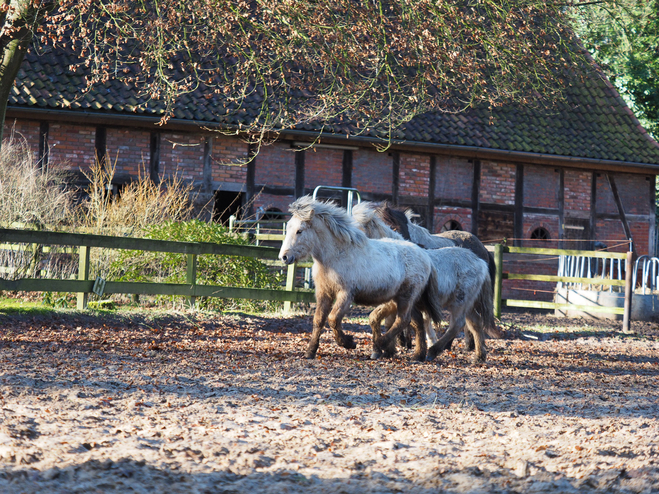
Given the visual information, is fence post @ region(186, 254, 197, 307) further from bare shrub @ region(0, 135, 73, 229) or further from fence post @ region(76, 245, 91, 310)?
bare shrub @ region(0, 135, 73, 229)

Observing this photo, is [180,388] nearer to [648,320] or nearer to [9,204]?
[9,204]

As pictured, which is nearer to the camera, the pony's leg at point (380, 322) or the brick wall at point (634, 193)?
the pony's leg at point (380, 322)

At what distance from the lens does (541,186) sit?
20516 mm

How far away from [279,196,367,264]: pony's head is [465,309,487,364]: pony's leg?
5.45 ft

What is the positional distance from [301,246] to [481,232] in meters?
12.9

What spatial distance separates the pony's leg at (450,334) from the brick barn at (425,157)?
22.1ft

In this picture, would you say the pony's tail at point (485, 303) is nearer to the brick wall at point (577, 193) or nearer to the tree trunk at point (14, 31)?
the tree trunk at point (14, 31)

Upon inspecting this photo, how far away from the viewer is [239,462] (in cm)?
382

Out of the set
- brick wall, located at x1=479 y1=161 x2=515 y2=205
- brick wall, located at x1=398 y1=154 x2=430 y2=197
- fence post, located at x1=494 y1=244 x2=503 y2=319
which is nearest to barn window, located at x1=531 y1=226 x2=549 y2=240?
brick wall, located at x1=479 y1=161 x2=515 y2=205

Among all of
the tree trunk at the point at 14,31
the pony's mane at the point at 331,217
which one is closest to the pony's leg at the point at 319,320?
the pony's mane at the point at 331,217

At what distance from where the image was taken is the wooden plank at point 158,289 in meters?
9.39

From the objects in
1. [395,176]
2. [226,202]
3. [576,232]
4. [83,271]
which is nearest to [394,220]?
[83,271]

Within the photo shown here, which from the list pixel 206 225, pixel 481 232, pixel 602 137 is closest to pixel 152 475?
pixel 206 225

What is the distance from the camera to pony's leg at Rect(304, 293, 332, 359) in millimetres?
7664
